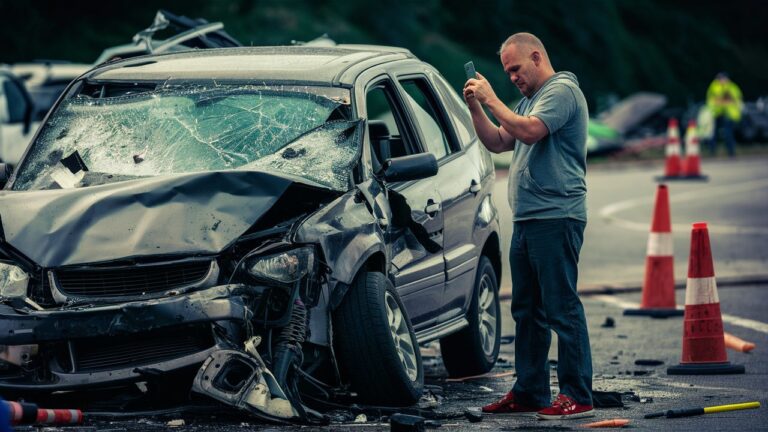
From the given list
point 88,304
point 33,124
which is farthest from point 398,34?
point 88,304

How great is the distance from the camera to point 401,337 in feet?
22.8

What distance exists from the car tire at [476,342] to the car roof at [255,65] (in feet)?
4.64

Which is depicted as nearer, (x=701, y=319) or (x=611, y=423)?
(x=611, y=423)

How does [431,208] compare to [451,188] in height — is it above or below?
below

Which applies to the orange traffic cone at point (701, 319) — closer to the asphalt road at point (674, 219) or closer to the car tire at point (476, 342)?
the car tire at point (476, 342)

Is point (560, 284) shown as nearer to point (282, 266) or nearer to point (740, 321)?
point (282, 266)

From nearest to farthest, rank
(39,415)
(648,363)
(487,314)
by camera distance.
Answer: (39,415) → (487,314) → (648,363)

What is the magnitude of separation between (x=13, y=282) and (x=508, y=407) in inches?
92.5

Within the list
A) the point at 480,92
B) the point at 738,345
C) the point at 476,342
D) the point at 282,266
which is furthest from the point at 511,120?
the point at 738,345

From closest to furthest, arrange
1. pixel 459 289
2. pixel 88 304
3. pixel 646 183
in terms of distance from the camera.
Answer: pixel 88 304 < pixel 459 289 < pixel 646 183

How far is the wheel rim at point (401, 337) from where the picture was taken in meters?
6.82

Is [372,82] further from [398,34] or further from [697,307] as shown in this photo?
[398,34]

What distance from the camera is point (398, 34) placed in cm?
3959

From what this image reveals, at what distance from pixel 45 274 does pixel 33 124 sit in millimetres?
13446
